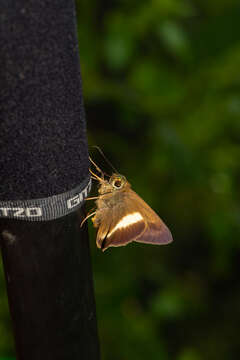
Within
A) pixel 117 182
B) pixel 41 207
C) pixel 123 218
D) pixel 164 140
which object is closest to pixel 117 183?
pixel 117 182

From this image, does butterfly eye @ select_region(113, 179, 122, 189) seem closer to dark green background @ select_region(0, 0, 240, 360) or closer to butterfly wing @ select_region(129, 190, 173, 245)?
butterfly wing @ select_region(129, 190, 173, 245)

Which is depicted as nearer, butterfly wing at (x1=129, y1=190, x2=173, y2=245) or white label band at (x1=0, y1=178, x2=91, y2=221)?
white label band at (x1=0, y1=178, x2=91, y2=221)

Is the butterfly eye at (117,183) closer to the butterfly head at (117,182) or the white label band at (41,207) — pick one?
the butterfly head at (117,182)

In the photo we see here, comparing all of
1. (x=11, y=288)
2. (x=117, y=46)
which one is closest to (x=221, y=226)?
(x=117, y=46)

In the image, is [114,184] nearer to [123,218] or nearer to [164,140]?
[123,218]

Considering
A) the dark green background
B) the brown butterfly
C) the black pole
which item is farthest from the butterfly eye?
the dark green background

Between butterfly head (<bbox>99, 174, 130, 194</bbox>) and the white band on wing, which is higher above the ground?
butterfly head (<bbox>99, 174, 130, 194</bbox>)

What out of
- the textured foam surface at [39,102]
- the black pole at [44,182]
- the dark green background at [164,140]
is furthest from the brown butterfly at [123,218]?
the dark green background at [164,140]
